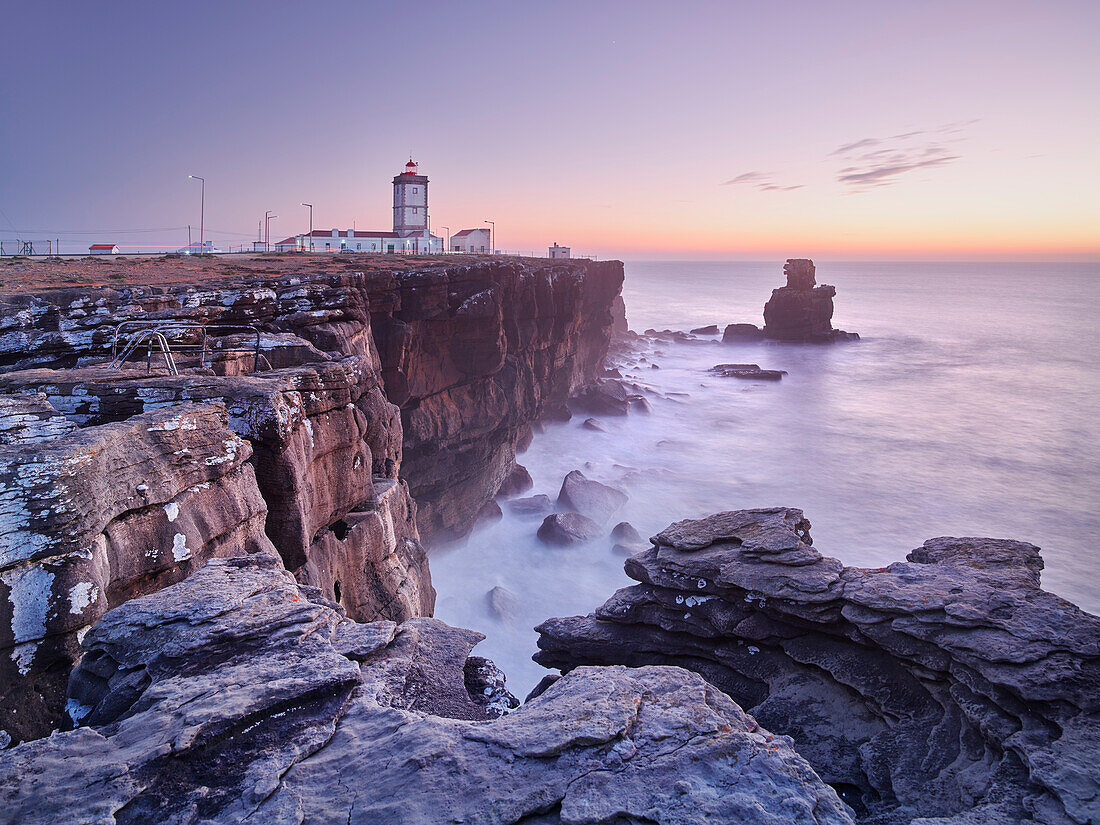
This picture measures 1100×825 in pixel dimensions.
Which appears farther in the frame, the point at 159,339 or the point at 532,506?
the point at 532,506

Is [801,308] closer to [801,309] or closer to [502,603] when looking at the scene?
[801,309]

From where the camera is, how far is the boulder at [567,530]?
1137 inches

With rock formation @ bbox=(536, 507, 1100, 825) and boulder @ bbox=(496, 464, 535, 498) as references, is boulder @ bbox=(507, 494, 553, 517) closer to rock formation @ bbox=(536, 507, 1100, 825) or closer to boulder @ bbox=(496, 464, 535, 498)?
boulder @ bbox=(496, 464, 535, 498)

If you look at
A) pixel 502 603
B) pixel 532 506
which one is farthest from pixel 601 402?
pixel 502 603

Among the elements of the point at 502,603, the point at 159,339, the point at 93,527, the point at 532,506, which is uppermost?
the point at 159,339

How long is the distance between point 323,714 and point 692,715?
3258mm

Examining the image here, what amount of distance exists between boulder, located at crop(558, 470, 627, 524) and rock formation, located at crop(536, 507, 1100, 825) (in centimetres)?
1986

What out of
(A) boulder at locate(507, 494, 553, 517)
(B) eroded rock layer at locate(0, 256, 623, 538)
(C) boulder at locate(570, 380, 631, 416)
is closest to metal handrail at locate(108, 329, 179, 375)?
(B) eroded rock layer at locate(0, 256, 623, 538)

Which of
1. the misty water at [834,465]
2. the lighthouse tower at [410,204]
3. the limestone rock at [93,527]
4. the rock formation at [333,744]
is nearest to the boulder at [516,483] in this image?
the misty water at [834,465]

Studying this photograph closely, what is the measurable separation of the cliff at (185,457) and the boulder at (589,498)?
1150 centimetres

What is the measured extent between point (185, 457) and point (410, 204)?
79944mm

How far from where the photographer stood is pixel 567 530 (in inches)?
1145

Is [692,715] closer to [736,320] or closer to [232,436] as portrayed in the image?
[232,436]

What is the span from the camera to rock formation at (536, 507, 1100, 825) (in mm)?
6363
